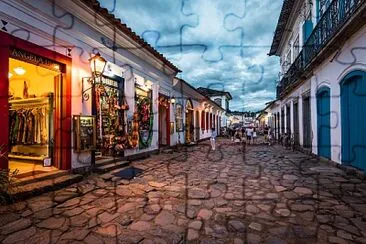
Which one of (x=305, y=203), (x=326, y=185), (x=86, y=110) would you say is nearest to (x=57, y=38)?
(x=86, y=110)

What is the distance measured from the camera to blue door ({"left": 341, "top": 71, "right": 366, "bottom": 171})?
7.07 metres

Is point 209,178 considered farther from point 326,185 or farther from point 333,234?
point 333,234

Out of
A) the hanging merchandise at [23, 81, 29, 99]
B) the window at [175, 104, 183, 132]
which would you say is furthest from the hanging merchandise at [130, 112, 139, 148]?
the window at [175, 104, 183, 132]

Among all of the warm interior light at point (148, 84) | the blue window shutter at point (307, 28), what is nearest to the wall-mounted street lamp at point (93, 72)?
the warm interior light at point (148, 84)

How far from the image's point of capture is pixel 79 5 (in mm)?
6832

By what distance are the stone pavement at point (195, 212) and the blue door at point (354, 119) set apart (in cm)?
83

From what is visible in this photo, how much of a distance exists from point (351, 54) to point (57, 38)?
7.83 m

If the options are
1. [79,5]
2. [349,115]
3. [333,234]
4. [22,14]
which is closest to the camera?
[333,234]

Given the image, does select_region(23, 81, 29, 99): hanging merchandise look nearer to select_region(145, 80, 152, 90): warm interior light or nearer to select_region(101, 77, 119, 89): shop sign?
select_region(101, 77, 119, 89): shop sign

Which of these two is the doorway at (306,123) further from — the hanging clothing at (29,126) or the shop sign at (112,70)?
the hanging clothing at (29,126)

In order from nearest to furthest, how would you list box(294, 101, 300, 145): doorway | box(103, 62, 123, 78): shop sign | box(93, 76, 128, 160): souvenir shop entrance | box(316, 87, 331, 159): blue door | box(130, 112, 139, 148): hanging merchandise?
box(93, 76, 128, 160): souvenir shop entrance → box(103, 62, 123, 78): shop sign → box(316, 87, 331, 159): blue door → box(130, 112, 139, 148): hanging merchandise → box(294, 101, 300, 145): doorway

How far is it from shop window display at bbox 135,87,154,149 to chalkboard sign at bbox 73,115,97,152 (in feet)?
11.1

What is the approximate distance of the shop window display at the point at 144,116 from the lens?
36.3 ft

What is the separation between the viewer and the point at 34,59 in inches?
233
